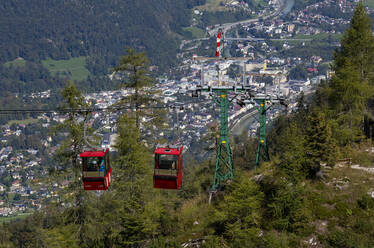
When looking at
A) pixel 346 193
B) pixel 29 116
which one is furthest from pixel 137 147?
pixel 29 116

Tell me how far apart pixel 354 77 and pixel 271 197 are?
34.3 ft

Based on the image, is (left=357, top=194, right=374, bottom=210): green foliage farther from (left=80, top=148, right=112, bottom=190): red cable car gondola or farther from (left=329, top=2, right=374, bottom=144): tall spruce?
(left=80, top=148, right=112, bottom=190): red cable car gondola

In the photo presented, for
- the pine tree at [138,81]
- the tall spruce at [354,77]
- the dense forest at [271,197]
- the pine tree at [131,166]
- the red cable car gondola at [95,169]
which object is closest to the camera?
the dense forest at [271,197]

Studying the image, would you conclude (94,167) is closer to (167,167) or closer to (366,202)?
(167,167)

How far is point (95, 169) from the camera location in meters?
18.6

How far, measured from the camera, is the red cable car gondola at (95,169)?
18.4 meters

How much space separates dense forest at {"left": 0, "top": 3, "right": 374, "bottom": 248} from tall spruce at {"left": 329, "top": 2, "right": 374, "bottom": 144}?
61 mm

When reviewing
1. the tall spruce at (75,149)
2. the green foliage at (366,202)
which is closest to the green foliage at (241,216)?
the green foliage at (366,202)

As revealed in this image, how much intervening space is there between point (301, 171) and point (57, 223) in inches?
572

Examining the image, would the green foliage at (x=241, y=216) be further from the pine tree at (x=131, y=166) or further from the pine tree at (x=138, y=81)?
the pine tree at (x=138, y=81)

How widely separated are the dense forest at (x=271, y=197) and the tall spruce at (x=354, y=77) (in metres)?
0.06

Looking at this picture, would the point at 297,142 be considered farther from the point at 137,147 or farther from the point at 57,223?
the point at 57,223

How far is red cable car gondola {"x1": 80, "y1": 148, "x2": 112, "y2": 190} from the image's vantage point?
18.4 m

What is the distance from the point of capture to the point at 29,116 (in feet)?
469
